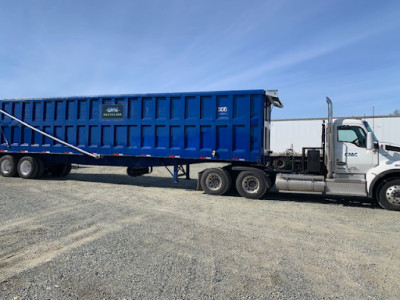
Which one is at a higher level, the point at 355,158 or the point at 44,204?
the point at 355,158

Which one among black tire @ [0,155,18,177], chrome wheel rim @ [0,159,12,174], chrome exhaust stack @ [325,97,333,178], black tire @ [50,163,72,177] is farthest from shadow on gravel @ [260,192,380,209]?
chrome wheel rim @ [0,159,12,174]

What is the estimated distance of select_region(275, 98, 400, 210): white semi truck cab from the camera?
7520 mm

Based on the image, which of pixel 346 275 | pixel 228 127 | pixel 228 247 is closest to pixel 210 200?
pixel 228 127

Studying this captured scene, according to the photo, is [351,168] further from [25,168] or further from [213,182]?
[25,168]

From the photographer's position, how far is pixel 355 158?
26.9ft

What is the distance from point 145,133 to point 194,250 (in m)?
6.56

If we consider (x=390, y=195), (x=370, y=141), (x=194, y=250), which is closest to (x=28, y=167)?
(x=194, y=250)

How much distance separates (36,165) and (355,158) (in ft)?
39.8

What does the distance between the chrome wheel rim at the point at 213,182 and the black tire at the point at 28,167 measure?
7750 mm

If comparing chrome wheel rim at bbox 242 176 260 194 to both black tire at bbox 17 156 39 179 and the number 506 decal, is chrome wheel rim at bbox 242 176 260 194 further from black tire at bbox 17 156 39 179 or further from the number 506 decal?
black tire at bbox 17 156 39 179

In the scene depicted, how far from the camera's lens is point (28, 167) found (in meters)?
12.2

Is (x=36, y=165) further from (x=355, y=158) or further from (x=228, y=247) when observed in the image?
(x=355, y=158)

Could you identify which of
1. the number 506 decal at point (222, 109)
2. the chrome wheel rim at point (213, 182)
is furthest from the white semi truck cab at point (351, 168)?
the number 506 decal at point (222, 109)

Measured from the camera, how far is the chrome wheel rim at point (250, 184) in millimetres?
8828
